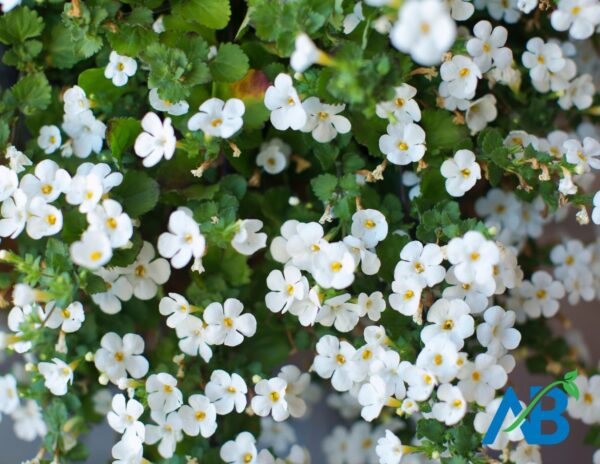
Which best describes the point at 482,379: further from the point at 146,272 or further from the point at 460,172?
the point at 146,272

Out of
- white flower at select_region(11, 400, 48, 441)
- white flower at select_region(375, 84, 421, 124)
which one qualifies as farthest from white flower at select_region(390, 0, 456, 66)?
white flower at select_region(11, 400, 48, 441)

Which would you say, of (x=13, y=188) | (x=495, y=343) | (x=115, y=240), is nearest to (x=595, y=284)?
(x=495, y=343)

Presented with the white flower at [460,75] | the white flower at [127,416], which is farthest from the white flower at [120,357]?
the white flower at [460,75]

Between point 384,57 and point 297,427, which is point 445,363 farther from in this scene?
point 297,427

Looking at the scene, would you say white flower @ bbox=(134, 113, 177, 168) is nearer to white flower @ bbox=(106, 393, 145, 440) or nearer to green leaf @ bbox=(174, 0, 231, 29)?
green leaf @ bbox=(174, 0, 231, 29)

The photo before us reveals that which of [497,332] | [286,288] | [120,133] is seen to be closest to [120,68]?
[120,133]

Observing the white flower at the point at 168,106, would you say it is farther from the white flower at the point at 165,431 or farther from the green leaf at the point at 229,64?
the white flower at the point at 165,431
